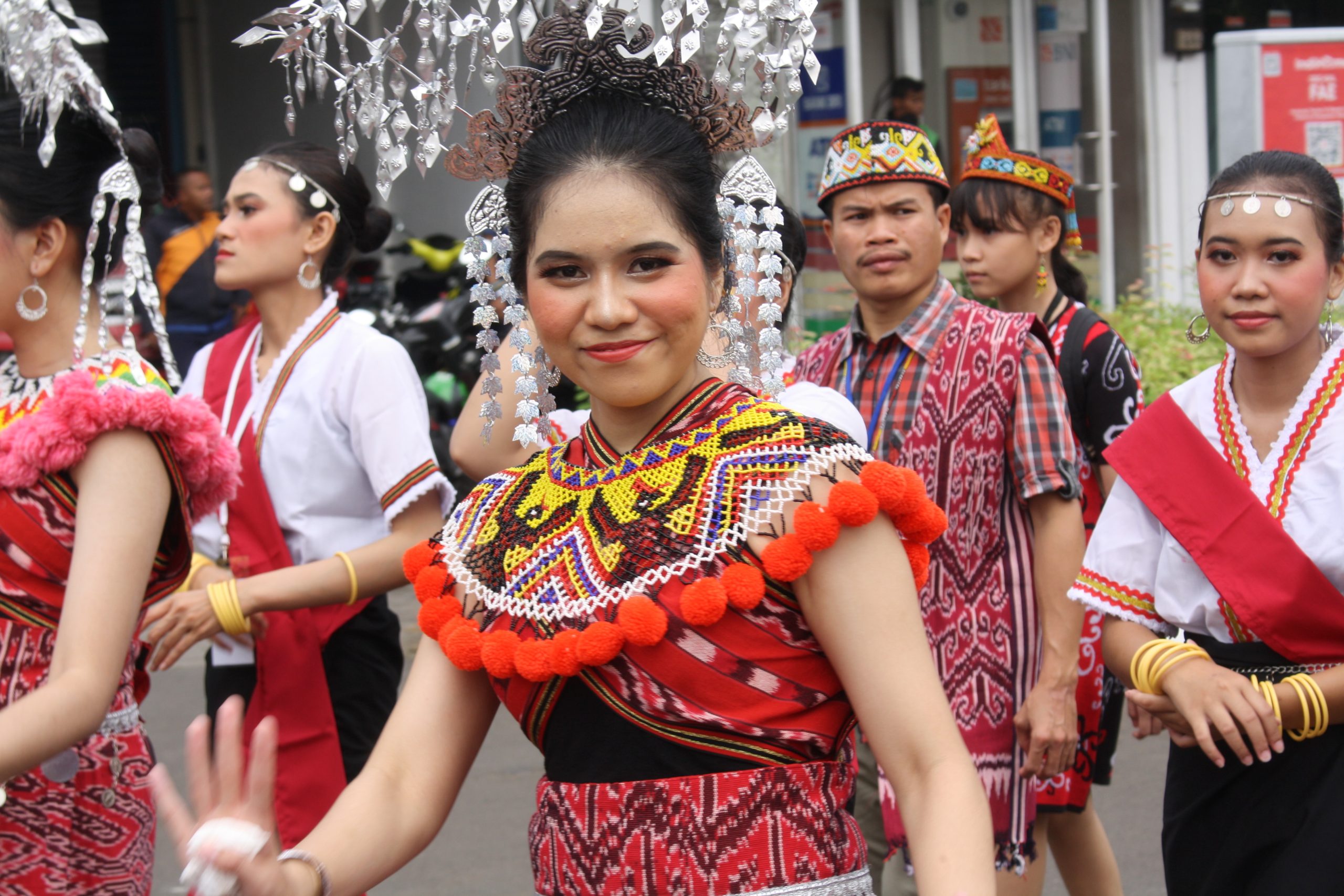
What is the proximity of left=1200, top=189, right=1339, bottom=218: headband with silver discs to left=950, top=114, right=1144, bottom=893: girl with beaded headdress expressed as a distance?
2.82 ft

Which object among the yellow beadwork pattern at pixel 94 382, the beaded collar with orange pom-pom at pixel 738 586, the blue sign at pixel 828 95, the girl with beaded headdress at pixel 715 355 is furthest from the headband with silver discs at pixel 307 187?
the blue sign at pixel 828 95

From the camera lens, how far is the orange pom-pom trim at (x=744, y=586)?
5.74ft

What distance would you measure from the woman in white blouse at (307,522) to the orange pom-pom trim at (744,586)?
182 cm

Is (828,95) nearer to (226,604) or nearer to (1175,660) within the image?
(226,604)

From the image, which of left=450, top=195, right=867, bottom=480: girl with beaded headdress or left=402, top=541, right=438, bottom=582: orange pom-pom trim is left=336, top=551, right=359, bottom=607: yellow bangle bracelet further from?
left=402, top=541, right=438, bottom=582: orange pom-pom trim

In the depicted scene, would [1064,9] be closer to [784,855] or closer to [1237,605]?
[1237,605]

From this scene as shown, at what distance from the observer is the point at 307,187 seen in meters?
3.83

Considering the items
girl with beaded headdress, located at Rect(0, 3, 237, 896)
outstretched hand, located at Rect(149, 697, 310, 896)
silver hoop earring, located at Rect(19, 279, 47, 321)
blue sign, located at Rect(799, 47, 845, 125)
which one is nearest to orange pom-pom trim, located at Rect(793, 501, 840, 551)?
outstretched hand, located at Rect(149, 697, 310, 896)

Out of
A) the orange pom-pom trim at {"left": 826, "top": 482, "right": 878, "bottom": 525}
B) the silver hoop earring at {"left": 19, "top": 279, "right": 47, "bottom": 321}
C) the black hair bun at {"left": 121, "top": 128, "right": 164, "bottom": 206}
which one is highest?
the black hair bun at {"left": 121, "top": 128, "right": 164, "bottom": 206}

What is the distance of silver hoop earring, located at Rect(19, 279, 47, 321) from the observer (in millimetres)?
2629

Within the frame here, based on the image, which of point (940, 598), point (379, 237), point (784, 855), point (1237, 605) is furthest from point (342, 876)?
point (379, 237)

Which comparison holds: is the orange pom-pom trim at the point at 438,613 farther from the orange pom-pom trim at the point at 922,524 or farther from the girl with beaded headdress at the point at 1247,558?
the girl with beaded headdress at the point at 1247,558

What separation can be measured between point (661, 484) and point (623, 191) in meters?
0.37

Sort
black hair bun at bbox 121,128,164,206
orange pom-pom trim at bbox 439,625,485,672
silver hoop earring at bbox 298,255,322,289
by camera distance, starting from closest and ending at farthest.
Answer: orange pom-pom trim at bbox 439,625,485,672 → black hair bun at bbox 121,128,164,206 → silver hoop earring at bbox 298,255,322,289
